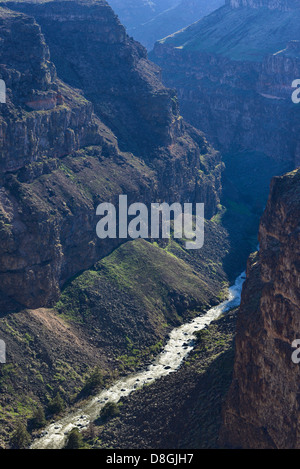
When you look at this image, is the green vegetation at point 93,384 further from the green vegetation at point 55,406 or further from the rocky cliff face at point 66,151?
the rocky cliff face at point 66,151

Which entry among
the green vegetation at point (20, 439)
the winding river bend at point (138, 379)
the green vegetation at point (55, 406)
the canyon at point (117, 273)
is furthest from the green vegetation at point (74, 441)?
the green vegetation at point (55, 406)

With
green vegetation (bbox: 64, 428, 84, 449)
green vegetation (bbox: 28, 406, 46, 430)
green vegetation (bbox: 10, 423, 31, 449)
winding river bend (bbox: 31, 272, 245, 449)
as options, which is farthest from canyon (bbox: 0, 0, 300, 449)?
green vegetation (bbox: 64, 428, 84, 449)

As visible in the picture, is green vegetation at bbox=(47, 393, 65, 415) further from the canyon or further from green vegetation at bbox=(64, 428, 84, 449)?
green vegetation at bbox=(64, 428, 84, 449)

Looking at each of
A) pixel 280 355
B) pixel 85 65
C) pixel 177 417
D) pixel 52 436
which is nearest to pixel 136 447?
pixel 177 417

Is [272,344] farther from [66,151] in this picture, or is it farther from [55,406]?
[66,151]

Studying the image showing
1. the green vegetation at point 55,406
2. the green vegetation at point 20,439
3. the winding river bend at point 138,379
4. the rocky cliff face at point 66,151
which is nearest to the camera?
the green vegetation at point 20,439

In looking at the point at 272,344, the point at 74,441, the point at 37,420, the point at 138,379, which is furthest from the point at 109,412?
the point at 272,344
